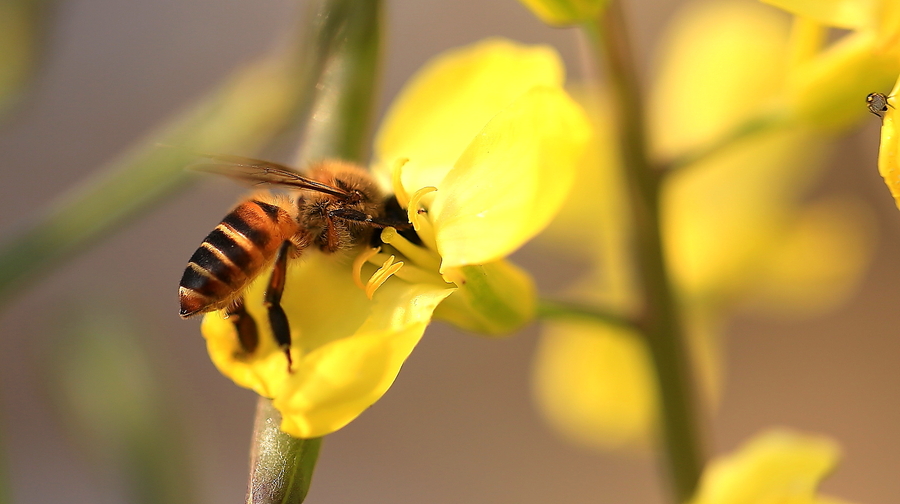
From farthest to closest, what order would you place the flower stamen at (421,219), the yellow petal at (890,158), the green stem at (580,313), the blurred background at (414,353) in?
the blurred background at (414,353) < the green stem at (580,313) < the flower stamen at (421,219) < the yellow petal at (890,158)

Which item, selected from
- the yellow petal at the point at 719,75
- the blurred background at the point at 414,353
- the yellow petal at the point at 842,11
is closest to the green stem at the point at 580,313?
the yellow petal at the point at 842,11

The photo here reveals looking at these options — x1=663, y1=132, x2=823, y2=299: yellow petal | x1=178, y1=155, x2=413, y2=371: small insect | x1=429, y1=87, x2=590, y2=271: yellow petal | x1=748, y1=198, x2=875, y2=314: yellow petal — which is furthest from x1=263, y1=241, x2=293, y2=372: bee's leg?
x1=748, y1=198, x2=875, y2=314: yellow petal

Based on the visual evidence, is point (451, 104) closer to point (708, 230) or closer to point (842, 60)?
point (842, 60)

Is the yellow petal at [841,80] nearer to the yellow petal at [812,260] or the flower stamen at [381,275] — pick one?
the flower stamen at [381,275]

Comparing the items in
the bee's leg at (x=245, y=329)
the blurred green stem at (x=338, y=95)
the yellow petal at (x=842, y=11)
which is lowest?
the bee's leg at (x=245, y=329)

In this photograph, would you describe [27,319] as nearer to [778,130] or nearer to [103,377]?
[103,377]

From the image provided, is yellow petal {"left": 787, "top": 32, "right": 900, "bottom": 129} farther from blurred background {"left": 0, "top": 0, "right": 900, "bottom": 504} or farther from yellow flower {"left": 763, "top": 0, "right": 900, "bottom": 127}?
blurred background {"left": 0, "top": 0, "right": 900, "bottom": 504}
